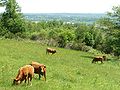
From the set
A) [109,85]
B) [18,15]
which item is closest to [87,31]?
[18,15]

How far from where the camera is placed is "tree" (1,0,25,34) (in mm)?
89375

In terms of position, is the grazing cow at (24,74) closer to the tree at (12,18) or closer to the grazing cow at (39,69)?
the grazing cow at (39,69)

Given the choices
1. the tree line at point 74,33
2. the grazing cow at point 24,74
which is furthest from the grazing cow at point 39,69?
the tree line at point 74,33

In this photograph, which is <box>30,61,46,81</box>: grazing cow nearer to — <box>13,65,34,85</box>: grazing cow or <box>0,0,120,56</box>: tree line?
<box>13,65,34,85</box>: grazing cow

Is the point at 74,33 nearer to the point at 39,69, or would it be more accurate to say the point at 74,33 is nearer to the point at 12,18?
the point at 12,18

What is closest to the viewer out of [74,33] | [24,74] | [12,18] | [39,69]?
[24,74]

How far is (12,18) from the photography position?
90562 millimetres

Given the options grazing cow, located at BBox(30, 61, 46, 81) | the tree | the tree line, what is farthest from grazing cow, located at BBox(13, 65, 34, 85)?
the tree

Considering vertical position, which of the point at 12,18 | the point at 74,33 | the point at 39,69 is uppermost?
the point at 39,69

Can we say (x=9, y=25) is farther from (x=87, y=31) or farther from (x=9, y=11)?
(x=87, y=31)

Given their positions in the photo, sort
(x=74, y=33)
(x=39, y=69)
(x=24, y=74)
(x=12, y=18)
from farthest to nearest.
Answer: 1. (x=74, y=33)
2. (x=12, y=18)
3. (x=39, y=69)
4. (x=24, y=74)

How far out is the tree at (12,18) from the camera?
8938 centimetres

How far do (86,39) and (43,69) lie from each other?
11222cm

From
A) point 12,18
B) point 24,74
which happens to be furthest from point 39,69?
point 12,18
